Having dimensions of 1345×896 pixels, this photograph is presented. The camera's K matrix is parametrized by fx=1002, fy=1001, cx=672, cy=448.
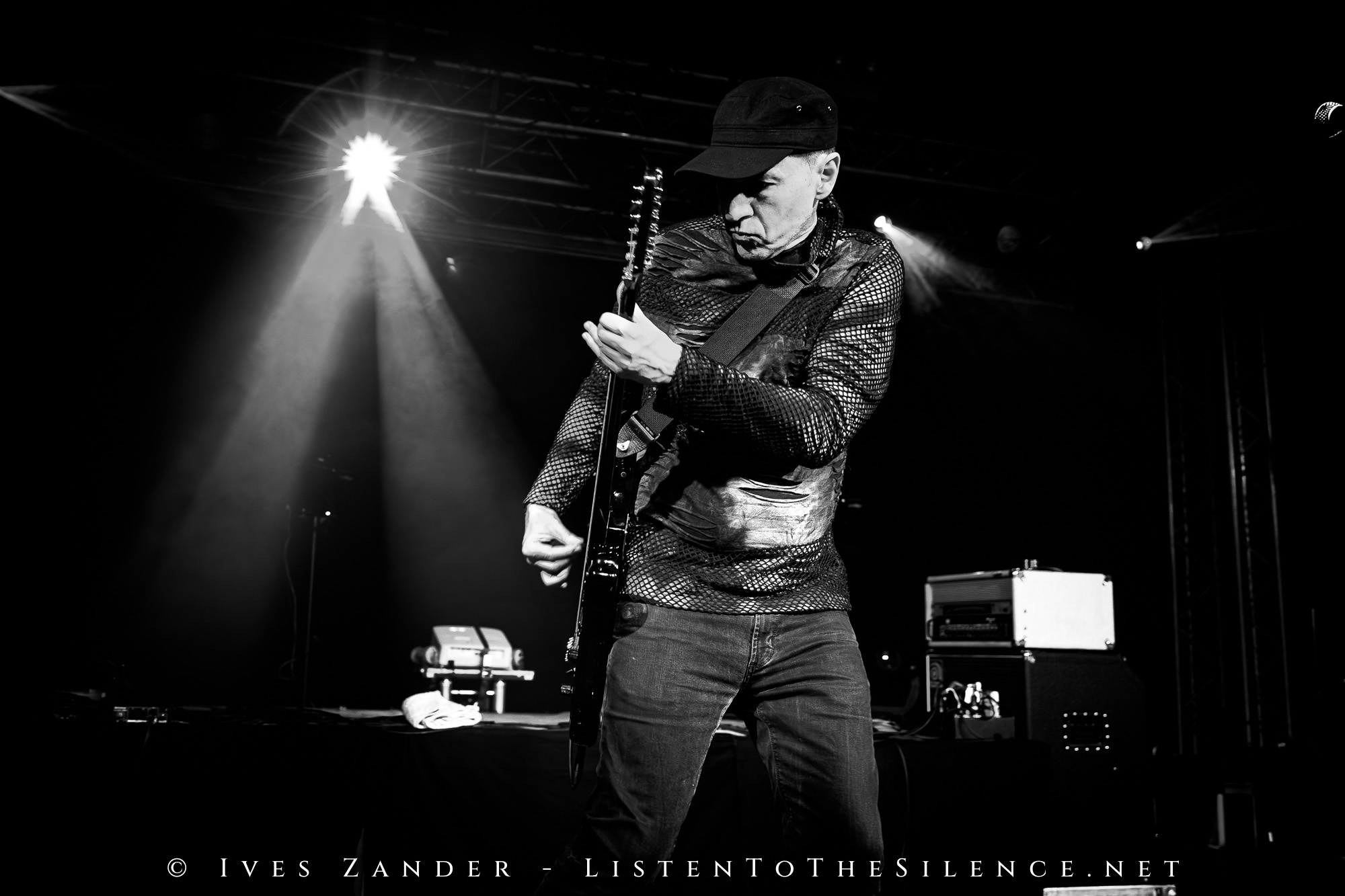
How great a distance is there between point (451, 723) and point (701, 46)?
5.00 meters

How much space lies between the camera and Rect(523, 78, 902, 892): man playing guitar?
1856 millimetres

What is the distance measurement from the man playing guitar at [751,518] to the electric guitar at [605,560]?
0.04 meters

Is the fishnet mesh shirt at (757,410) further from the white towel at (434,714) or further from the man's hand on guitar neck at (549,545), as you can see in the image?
the white towel at (434,714)

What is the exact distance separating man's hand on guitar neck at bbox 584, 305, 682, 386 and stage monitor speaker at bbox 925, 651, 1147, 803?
406cm

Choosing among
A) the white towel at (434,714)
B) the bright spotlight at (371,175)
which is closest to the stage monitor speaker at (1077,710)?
the white towel at (434,714)

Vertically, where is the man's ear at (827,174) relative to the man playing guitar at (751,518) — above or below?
above

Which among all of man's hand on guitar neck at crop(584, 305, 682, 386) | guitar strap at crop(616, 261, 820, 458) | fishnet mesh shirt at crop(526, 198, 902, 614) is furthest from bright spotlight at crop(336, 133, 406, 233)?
man's hand on guitar neck at crop(584, 305, 682, 386)

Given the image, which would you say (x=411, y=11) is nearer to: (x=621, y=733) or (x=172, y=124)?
(x=172, y=124)

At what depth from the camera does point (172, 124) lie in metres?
7.66

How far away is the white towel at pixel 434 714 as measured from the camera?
432 cm

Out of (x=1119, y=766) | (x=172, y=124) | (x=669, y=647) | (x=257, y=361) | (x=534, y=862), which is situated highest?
(x=172, y=124)

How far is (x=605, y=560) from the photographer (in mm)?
1980

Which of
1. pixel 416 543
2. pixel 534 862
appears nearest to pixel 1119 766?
pixel 534 862

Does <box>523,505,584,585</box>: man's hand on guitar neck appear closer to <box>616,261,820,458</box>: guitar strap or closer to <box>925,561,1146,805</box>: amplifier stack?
<box>616,261,820,458</box>: guitar strap
